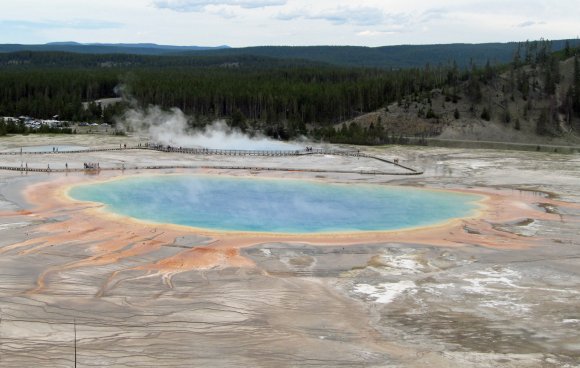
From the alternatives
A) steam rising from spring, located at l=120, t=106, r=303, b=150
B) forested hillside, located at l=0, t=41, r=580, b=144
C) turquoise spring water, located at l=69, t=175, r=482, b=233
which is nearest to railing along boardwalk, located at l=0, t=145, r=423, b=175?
steam rising from spring, located at l=120, t=106, r=303, b=150

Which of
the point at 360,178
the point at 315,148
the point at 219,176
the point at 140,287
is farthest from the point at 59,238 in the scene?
the point at 315,148

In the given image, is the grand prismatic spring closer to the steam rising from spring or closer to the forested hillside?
the steam rising from spring

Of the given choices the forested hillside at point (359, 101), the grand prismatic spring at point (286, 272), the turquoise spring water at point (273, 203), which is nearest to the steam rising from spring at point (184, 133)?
the forested hillside at point (359, 101)

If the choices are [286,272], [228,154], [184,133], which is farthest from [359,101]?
[286,272]

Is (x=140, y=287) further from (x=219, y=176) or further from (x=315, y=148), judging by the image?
(x=315, y=148)

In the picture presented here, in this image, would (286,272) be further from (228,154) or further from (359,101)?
(359,101)
